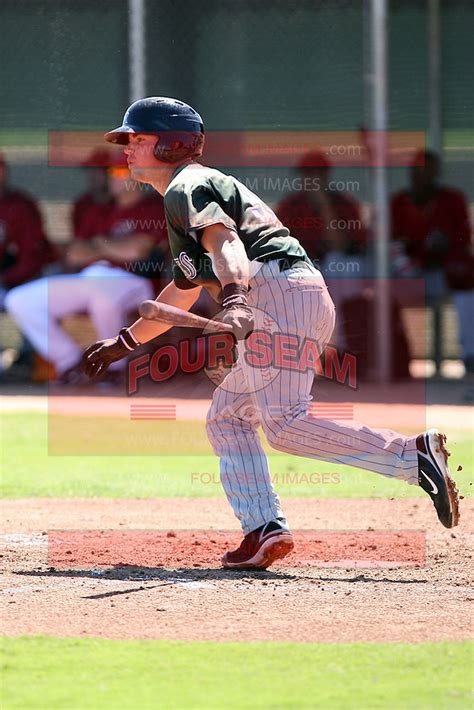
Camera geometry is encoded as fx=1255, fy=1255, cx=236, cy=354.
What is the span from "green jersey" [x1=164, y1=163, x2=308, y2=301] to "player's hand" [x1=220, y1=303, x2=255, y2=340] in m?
0.32

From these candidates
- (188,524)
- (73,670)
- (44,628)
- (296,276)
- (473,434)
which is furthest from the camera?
(473,434)

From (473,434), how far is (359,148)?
333 cm

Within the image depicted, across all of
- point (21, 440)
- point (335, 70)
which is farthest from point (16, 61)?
point (21, 440)

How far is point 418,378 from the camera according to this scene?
11336 millimetres

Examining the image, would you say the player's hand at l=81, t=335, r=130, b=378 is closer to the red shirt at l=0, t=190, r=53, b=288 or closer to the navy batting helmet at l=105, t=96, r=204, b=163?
the navy batting helmet at l=105, t=96, r=204, b=163

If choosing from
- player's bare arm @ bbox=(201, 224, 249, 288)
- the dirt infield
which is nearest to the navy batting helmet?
player's bare arm @ bbox=(201, 224, 249, 288)

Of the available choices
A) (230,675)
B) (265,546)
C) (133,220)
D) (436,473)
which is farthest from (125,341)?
(133,220)

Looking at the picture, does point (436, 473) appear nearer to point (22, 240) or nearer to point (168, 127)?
point (168, 127)

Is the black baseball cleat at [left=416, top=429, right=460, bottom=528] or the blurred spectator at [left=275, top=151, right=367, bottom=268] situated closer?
the black baseball cleat at [left=416, top=429, right=460, bottom=528]

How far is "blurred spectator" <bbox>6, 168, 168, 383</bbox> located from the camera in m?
11.0

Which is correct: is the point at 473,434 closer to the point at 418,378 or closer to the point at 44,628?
the point at 418,378

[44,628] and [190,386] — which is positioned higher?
[44,628]

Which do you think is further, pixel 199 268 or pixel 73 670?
pixel 199 268

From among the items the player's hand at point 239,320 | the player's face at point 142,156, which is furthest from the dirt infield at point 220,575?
the player's face at point 142,156
